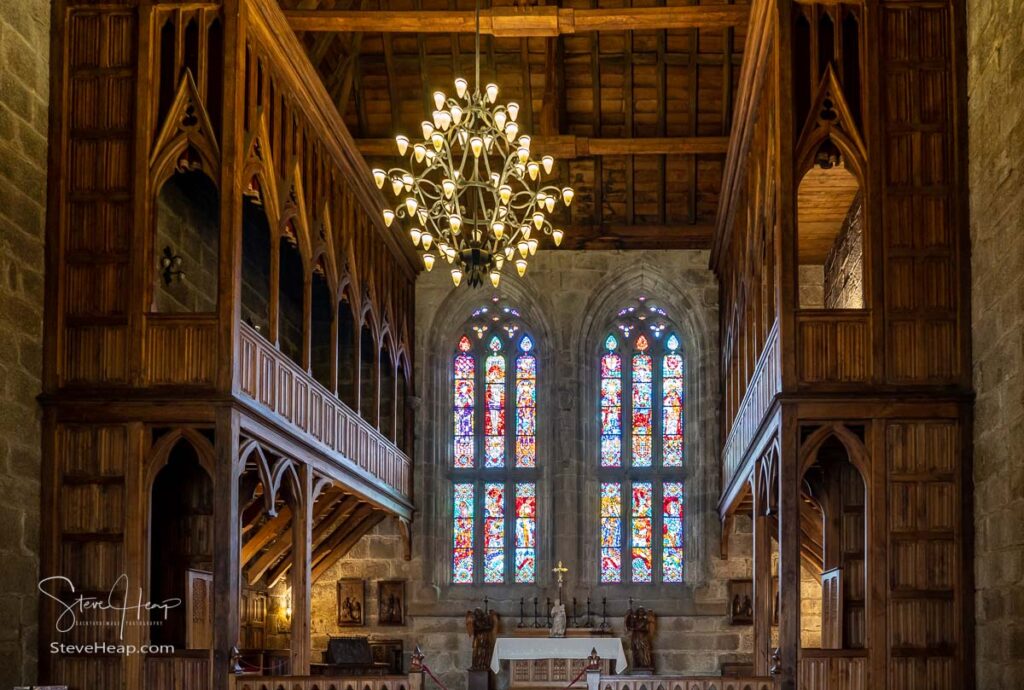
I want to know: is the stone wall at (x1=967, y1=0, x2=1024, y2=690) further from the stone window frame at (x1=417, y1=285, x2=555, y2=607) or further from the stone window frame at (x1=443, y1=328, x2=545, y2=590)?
the stone window frame at (x1=443, y1=328, x2=545, y2=590)

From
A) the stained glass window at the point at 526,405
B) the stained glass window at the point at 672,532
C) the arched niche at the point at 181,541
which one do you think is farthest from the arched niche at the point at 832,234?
the arched niche at the point at 181,541

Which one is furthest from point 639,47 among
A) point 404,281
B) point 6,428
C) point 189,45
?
point 6,428

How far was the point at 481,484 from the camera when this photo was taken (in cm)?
2578

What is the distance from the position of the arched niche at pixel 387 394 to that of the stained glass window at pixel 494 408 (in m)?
1.76

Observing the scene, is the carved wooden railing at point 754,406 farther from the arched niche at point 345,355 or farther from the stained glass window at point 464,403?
the arched niche at point 345,355

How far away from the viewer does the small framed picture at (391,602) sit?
24.9 meters

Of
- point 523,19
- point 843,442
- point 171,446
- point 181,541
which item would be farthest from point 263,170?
point 843,442

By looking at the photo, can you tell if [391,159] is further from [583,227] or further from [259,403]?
[259,403]

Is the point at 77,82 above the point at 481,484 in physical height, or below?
above

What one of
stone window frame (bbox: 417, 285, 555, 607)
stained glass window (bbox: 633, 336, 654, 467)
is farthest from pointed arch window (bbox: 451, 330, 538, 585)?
stained glass window (bbox: 633, 336, 654, 467)

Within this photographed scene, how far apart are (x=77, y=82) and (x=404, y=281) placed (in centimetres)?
1055

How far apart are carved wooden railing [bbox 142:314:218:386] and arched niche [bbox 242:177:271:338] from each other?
624 centimetres

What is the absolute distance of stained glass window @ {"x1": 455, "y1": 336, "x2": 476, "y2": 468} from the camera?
26.0 m

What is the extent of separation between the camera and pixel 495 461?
84.9 ft
